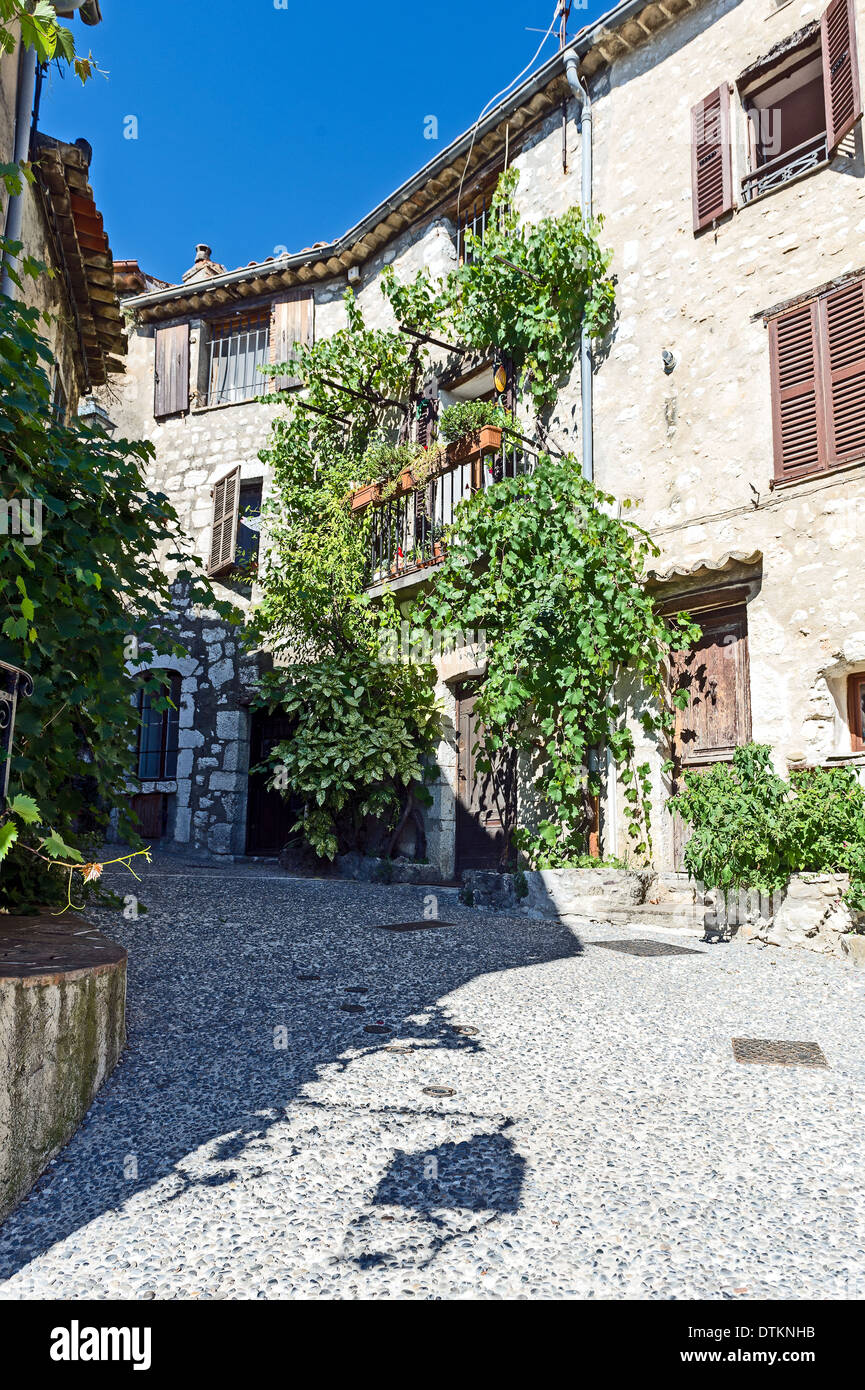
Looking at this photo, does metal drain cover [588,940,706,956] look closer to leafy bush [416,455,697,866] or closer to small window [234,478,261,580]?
leafy bush [416,455,697,866]

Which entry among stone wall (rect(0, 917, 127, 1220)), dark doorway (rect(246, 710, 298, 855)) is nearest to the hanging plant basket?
dark doorway (rect(246, 710, 298, 855))

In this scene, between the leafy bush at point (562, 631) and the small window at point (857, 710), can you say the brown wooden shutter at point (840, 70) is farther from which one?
the small window at point (857, 710)

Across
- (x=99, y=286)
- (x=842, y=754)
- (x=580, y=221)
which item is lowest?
(x=842, y=754)

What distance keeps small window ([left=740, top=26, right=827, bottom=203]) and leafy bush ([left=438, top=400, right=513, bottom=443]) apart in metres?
2.73

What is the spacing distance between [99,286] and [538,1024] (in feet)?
23.6

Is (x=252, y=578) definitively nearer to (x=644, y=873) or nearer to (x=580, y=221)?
(x=580, y=221)

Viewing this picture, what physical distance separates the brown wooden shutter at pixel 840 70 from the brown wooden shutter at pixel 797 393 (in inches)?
47.5

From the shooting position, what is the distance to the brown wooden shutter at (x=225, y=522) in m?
12.1

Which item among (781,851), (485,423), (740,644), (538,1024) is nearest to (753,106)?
(485,423)

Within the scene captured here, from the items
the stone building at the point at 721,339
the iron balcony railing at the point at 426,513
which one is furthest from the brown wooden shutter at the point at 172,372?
the iron balcony railing at the point at 426,513

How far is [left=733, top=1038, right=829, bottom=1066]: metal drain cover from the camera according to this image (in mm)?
3404

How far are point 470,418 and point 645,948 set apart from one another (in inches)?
220
